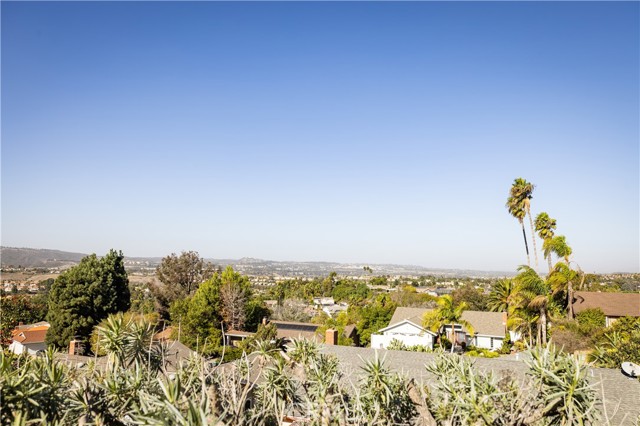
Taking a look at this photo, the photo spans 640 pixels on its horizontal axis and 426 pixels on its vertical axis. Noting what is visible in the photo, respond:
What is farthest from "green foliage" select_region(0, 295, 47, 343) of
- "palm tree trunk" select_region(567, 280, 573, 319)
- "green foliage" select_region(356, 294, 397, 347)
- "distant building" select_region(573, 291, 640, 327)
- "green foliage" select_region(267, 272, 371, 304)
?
"distant building" select_region(573, 291, 640, 327)

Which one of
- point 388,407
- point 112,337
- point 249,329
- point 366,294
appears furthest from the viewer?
point 366,294

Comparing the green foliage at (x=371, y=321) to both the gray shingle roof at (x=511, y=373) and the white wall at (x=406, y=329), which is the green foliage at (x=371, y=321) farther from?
the gray shingle roof at (x=511, y=373)

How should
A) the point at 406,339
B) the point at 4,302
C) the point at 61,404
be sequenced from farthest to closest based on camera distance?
the point at 4,302, the point at 406,339, the point at 61,404

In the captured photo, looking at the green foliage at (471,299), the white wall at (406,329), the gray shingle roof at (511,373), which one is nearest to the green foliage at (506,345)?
the white wall at (406,329)

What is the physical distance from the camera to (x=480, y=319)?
140 feet

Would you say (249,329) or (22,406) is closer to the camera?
(22,406)

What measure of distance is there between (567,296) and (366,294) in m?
58.9

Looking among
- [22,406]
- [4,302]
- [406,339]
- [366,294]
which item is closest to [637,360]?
[406,339]

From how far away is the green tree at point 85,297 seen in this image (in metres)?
36.7

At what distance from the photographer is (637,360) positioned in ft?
71.7

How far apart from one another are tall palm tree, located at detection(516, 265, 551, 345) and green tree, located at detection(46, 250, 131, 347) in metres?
34.6

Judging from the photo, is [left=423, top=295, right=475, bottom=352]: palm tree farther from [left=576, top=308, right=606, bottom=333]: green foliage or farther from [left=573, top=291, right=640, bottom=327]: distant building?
[left=573, top=291, right=640, bottom=327]: distant building

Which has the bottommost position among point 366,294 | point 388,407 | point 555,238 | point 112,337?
point 366,294

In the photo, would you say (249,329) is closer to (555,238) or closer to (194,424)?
(555,238)
